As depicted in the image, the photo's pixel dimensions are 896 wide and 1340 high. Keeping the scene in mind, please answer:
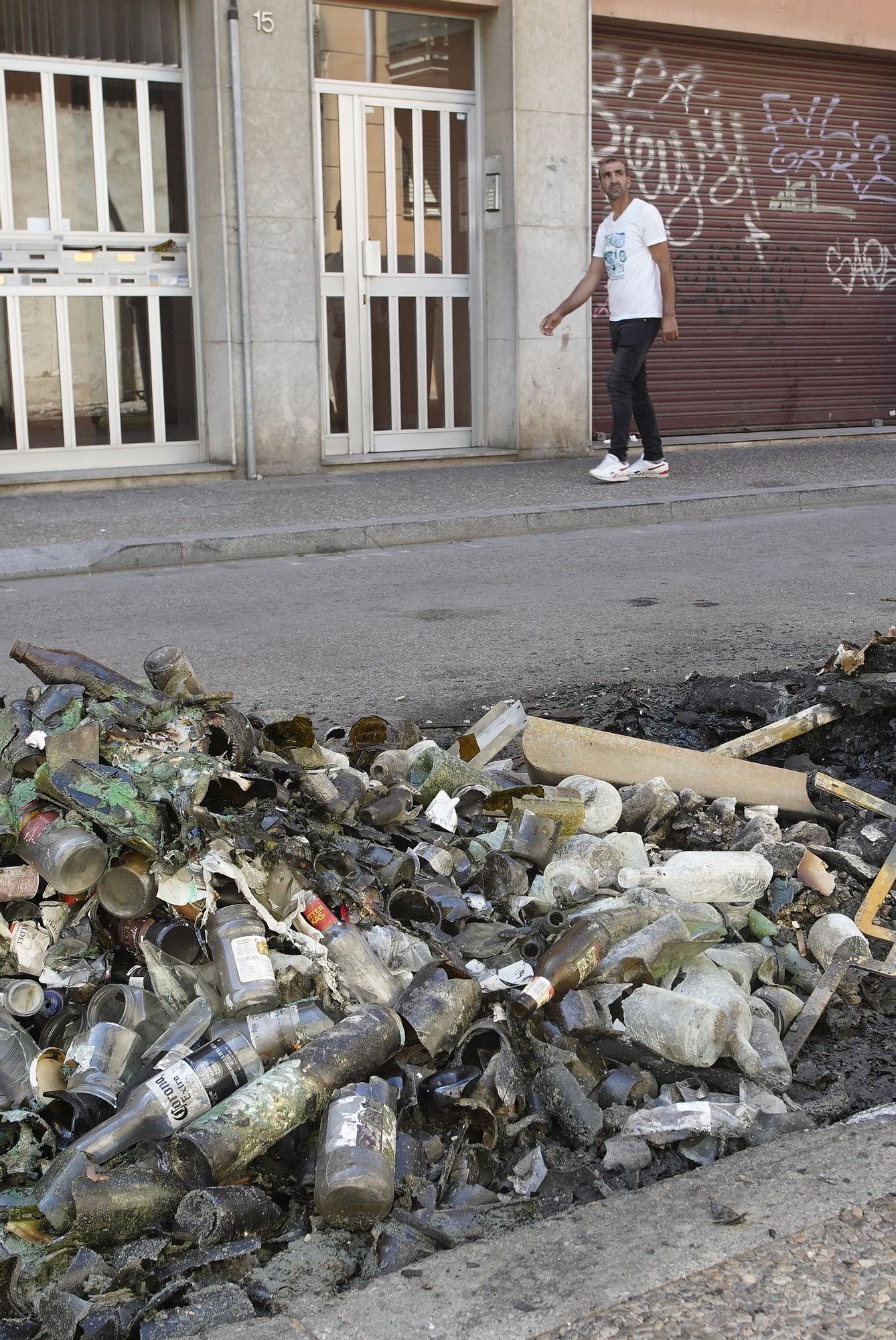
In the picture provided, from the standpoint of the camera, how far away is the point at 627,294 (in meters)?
10.8

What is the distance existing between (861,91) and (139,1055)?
48.4 ft

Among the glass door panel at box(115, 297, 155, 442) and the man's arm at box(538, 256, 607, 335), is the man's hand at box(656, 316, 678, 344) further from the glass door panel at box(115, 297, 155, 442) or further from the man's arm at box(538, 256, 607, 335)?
the glass door panel at box(115, 297, 155, 442)

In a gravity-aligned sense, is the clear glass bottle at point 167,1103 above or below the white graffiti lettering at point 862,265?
below

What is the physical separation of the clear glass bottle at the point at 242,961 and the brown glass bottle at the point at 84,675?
Result: 79 cm

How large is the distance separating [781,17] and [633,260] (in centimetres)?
480

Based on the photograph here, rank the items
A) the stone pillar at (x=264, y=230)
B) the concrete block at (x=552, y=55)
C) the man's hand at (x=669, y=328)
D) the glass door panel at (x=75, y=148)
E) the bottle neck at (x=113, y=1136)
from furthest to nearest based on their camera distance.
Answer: the concrete block at (x=552, y=55) → the stone pillar at (x=264, y=230) → the glass door panel at (x=75, y=148) → the man's hand at (x=669, y=328) → the bottle neck at (x=113, y=1136)

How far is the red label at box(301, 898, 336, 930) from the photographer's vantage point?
2.96 m

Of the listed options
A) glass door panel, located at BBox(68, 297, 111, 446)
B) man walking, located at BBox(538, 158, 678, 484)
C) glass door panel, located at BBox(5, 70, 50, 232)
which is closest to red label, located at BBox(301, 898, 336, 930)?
man walking, located at BBox(538, 158, 678, 484)

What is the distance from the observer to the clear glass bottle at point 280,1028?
2639mm

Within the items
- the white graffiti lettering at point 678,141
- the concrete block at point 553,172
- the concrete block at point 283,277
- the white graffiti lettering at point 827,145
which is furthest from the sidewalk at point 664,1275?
the white graffiti lettering at point 827,145

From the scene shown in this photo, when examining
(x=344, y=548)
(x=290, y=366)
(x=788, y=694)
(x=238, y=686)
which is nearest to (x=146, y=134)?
(x=290, y=366)

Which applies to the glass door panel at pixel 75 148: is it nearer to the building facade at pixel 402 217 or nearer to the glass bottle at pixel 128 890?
the building facade at pixel 402 217

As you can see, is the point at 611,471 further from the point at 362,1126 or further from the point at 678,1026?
the point at 362,1126

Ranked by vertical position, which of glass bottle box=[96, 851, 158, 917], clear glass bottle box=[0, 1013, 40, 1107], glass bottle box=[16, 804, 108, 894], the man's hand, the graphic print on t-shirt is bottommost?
clear glass bottle box=[0, 1013, 40, 1107]
